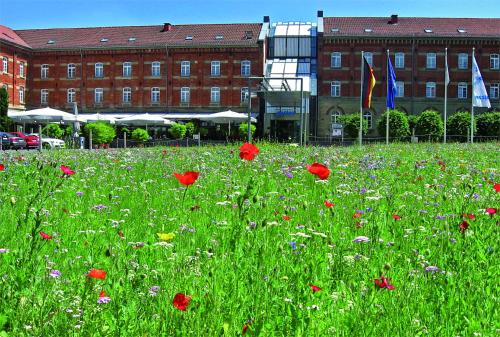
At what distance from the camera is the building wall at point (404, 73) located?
49062 mm

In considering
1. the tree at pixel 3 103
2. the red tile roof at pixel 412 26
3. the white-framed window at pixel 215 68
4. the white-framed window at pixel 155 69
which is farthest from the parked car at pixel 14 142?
the red tile roof at pixel 412 26

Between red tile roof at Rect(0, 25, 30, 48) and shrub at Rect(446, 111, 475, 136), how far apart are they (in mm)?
37558

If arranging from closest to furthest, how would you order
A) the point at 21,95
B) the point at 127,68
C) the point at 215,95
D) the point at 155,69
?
the point at 215,95, the point at 155,69, the point at 127,68, the point at 21,95

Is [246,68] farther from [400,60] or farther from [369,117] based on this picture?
[400,60]

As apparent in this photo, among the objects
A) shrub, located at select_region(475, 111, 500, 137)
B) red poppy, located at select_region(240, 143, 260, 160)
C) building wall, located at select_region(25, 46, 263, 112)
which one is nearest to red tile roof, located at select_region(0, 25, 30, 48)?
building wall, located at select_region(25, 46, 263, 112)

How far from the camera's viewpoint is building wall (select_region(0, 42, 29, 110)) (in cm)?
4959

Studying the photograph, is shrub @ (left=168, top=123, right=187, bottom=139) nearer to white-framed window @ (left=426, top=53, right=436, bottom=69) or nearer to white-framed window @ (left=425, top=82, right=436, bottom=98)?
white-framed window @ (left=425, top=82, right=436, bottom=98)

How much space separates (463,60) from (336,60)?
10898mm

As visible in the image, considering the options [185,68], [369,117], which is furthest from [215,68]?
[369,117]

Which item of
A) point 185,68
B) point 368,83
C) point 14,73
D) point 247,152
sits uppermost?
point 185,68

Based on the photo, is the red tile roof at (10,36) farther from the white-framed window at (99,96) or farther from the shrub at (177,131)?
the shrub at (177,131)

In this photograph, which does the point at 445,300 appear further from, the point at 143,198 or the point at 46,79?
the point at 46,79

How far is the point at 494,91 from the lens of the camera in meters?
49.4

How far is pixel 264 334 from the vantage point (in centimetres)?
210
